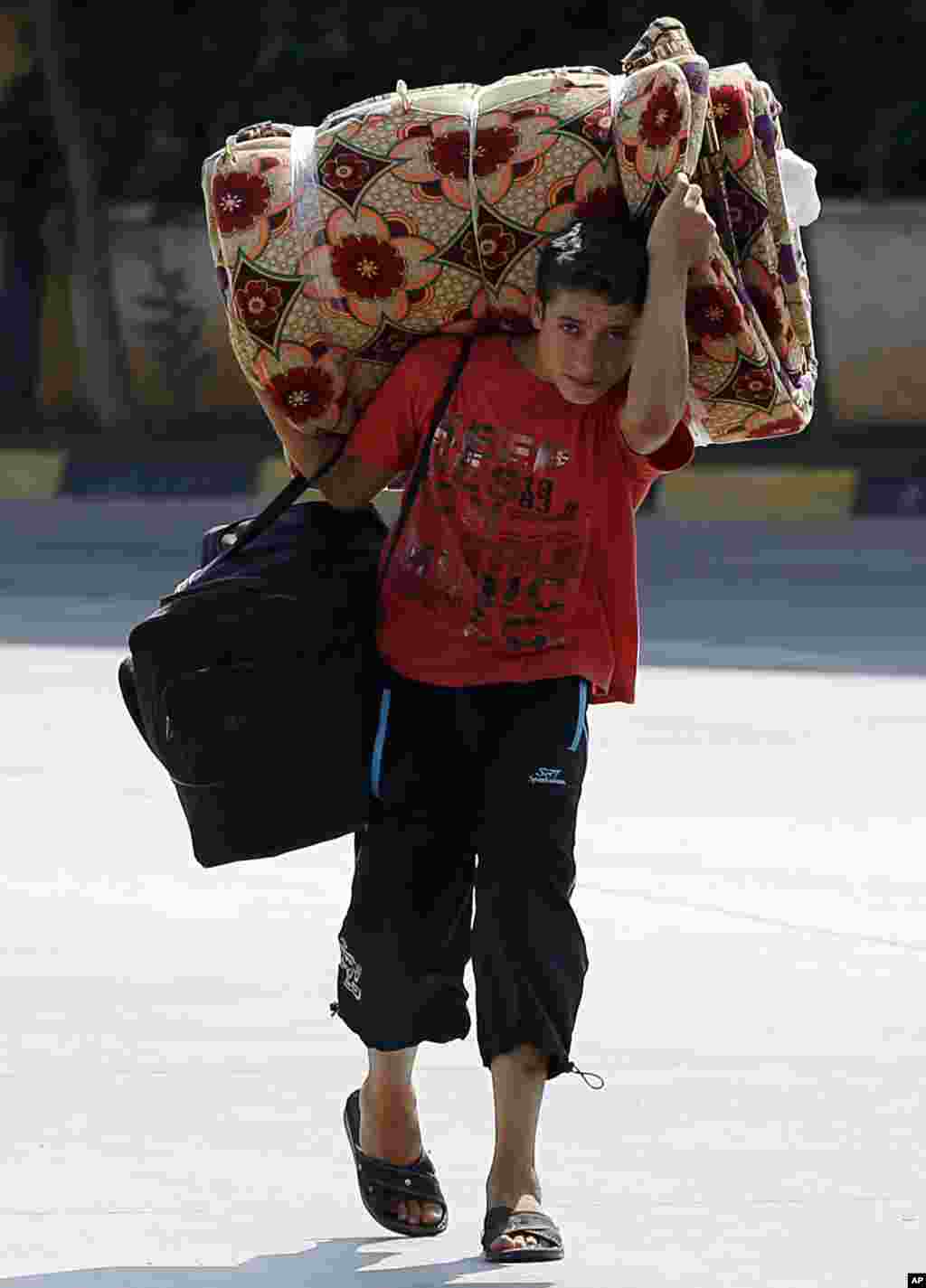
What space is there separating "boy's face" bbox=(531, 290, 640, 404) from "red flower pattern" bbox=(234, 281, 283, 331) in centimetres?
43

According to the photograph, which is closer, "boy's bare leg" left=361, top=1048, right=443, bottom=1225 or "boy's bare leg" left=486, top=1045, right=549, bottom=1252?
"boy's bare leg" left=486, top=1045, right=549, bottom=1252

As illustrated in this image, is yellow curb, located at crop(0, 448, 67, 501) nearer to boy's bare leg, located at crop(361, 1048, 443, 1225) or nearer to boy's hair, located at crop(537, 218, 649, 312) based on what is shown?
boy's bare leg, located at crop(361, 1048, 443, 1225)

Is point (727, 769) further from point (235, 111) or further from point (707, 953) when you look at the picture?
point (235, 111)

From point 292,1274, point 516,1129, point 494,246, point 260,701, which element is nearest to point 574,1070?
point 516,1129

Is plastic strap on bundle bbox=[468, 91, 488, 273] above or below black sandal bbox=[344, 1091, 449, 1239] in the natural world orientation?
above

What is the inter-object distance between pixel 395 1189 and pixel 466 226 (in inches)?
50.8

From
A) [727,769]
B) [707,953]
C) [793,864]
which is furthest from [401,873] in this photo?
[727,769]

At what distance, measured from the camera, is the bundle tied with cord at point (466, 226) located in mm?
3971

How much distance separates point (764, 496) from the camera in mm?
16234

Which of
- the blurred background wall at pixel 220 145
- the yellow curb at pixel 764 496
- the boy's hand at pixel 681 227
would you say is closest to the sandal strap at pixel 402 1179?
the boy's hand at pixel 681 227

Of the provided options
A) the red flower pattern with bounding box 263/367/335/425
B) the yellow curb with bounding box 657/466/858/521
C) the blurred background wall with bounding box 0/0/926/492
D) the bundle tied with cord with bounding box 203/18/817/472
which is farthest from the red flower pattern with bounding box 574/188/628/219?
the blurred background wall with bounding box 0/0/926/492

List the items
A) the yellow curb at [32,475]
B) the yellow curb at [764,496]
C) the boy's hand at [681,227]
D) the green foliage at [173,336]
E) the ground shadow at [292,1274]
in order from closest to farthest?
the ground shadow at [292,1274] < the boy's hand at [681,227] < the yellow curb at [764,496] < the yellow curb at [32,475] < the green foliage at [173,336]

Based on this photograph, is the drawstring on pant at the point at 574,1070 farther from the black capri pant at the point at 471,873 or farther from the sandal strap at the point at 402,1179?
the sandal strap at the point at 402,1179

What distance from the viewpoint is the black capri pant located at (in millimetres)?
3832
